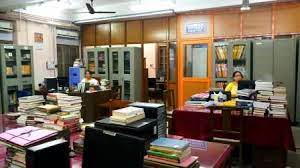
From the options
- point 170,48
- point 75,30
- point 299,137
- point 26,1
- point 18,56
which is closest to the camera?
point 299,137

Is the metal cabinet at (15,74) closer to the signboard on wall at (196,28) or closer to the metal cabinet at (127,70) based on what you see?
the metal cabinet at (127,70)

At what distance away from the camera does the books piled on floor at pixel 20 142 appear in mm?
1509

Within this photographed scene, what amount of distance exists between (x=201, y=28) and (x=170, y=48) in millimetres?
1095

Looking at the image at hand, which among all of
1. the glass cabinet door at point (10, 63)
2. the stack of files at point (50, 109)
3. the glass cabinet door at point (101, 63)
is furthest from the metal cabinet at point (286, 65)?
the glass cabinet door at point (10, 63)

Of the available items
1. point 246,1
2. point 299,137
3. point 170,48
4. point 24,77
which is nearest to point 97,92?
point 24,77

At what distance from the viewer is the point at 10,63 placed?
6434 millimetres

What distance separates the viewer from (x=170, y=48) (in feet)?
25.0

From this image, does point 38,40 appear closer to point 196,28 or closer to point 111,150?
point 196,28

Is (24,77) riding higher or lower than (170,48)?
lower

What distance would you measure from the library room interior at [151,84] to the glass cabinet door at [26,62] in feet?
0.09

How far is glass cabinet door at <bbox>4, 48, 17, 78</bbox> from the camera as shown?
248 inches

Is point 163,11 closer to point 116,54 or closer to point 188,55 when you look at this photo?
point 188,55

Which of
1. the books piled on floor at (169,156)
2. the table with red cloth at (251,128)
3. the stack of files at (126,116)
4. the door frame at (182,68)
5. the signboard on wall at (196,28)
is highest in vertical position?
the signboard on wall at (196,28)

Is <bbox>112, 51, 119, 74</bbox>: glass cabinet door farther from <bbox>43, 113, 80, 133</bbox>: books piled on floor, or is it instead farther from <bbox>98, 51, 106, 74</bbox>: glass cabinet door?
<bbox>43, 113, 80, 133</bbox>: books piled on floor
